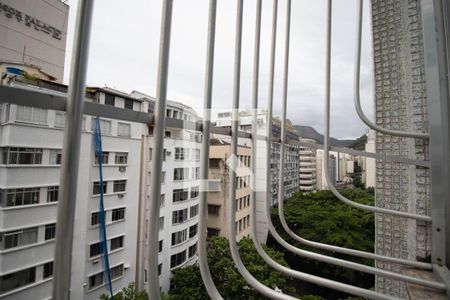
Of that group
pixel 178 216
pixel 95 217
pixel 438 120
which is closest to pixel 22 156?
pixel 95 217

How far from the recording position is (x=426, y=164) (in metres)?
0.95

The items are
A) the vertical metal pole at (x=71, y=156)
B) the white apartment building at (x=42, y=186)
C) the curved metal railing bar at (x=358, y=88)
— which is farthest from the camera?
the curved metal railing bar at (x=358, y=88)

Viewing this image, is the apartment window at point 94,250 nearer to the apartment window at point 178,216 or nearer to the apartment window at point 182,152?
the apartment window at point 182,152

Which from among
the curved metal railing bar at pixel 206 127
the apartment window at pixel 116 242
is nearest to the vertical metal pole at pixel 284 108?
the curved metal railing bar at pixel 206 127

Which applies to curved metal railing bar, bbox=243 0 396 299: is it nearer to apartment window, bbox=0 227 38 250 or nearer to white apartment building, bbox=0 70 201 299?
white apartment building, bbox=0 70 201 299

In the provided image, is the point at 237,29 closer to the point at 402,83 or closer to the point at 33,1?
the point at 33,1

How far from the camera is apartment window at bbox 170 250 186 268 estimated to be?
16.6ft

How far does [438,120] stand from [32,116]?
4.22 ft

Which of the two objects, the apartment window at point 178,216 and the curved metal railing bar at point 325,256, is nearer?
the curved metal railing bar at point 325,256

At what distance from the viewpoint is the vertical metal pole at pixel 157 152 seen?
0.40 meters

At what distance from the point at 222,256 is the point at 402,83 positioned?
405 centimetres

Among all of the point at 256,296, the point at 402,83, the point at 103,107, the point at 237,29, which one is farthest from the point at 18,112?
the point at 256,296

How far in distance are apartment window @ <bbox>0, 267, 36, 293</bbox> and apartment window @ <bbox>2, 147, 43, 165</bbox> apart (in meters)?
0.34

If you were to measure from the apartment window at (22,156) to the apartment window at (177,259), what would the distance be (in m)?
4.87
